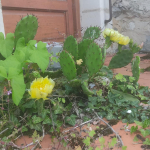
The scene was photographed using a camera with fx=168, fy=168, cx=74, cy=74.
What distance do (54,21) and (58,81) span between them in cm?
140

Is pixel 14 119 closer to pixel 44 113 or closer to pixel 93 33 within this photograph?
pixel 44 113

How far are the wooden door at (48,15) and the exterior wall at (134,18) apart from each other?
2.48 ft

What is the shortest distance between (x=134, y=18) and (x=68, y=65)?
2.26m

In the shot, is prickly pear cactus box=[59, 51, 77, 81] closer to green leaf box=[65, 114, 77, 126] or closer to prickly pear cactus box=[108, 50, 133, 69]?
green leaf box=[65, 114, 77, 126]

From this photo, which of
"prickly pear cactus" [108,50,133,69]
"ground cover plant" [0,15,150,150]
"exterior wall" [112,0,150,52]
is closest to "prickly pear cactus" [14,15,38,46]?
"ground cover plant" [0,15,150,150]

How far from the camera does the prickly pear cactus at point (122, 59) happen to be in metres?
1.56

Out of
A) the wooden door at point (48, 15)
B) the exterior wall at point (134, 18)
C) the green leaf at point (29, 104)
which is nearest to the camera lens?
the green leaf at point (29, 104)

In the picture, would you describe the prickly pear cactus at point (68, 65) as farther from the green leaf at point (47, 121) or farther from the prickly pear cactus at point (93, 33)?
the prickly pear cactus at point (93, 33)

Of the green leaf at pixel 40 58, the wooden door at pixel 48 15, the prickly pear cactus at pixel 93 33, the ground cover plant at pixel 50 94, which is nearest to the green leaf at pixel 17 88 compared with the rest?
the ground cover plant at pixel 50 94

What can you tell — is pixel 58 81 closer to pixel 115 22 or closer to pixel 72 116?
pixel 72 116

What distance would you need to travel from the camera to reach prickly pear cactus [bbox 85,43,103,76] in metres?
1.07

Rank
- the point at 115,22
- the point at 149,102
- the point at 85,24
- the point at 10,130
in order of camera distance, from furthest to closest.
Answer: the point at 115,22, the point at 85,24, the point at 149,102, the point at 10,130

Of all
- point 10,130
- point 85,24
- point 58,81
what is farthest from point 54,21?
point 10,130

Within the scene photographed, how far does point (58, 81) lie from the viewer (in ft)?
4.16
